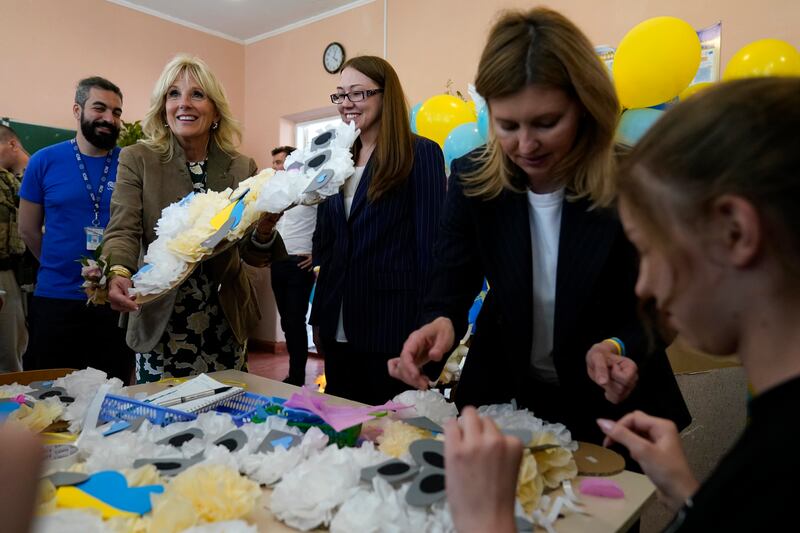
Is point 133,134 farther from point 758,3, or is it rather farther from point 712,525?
point 712,525

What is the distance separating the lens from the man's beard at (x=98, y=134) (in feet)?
8.48

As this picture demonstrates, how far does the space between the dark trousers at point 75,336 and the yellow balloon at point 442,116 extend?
6.69ft

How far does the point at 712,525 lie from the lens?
46cm

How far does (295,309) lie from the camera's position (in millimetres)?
4531

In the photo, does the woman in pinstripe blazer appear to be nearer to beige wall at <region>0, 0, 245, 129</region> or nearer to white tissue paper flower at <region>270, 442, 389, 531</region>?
white tissue paper flower at <region>270, 442, 389, 531</region>

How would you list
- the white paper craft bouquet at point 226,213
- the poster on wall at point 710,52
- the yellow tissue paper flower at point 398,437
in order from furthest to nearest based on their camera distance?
the poster on wall at point 710,52
the white paper craft bouquet at point 226,213
the yellow tissue paper flower at point 398,437

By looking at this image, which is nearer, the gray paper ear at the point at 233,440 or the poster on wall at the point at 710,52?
the gray paper ear at the point at 233,440

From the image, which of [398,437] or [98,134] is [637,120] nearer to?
[398,437]

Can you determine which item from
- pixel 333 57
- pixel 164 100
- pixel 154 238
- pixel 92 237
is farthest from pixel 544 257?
pixel 333 57

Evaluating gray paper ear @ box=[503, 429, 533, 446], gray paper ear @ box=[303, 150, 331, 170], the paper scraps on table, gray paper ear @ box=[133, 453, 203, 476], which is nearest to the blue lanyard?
gray paper ear @ box=[303, 150, 331, 170]

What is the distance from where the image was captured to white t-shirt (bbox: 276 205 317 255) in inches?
83.6

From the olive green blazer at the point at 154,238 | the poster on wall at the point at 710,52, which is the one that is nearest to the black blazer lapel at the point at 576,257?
the olive green blazer at the point at 154,238

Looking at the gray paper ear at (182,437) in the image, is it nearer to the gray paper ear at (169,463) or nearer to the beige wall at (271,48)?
the gray paper ear at (169,463)

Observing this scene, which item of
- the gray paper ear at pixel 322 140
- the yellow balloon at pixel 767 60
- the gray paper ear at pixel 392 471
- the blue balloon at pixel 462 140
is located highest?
the yellow balloon at pixel 767 60
